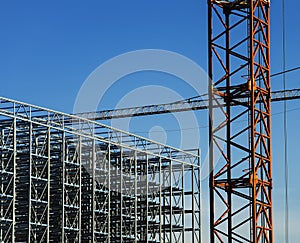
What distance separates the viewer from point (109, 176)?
192 ft

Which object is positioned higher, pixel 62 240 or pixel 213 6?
pixel 213 6

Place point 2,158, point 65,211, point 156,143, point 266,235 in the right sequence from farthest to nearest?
point 156,143, point 65,211, point 2,158, point 266,235

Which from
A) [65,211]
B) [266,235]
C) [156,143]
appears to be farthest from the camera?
[156,143]

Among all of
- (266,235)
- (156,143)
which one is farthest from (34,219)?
(266,235)

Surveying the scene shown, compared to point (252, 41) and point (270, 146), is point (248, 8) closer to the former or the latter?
point (252, 41)

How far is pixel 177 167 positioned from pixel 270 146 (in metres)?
28.2

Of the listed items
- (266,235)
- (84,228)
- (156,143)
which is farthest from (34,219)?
(266,235)

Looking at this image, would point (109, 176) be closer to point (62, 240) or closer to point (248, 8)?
point (62, 240)

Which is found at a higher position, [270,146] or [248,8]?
[248,8]

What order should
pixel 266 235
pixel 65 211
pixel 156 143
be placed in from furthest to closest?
pixel 156 143
pixel 65 211
pixel 266 235

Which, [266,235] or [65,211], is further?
[65,211]

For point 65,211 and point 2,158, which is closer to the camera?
point 2,158

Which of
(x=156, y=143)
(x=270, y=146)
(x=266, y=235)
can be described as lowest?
(x=266, y=235)

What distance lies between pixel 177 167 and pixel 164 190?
2.47m
